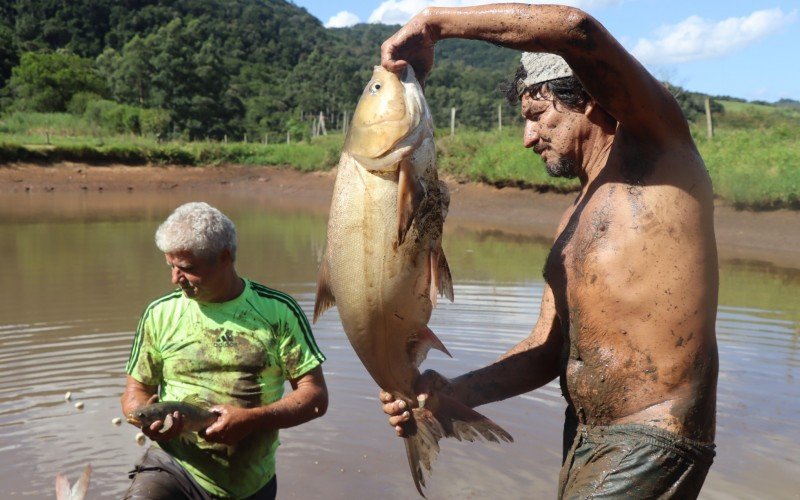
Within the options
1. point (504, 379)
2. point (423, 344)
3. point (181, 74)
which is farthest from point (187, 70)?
point (423, 344)

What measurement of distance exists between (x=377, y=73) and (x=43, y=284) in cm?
1122

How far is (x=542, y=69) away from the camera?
2.98m

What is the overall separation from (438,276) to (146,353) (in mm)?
1579

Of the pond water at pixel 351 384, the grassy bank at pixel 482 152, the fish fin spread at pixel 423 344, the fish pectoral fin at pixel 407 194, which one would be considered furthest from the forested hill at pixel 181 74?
the fish pectoral fin at pixel 407 194

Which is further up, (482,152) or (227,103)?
(227,103)

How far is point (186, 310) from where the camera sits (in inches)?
143

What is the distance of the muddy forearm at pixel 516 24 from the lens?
7.75 ft

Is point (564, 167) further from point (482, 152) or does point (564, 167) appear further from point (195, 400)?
point (482, 152)

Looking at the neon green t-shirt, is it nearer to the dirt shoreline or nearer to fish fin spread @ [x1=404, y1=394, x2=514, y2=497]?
fish fin spread @ [x1=404, y1=394, x2=514, y2=497]

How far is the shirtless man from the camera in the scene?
2434 mm

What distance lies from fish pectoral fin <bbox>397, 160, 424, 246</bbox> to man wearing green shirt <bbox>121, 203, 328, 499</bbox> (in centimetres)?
133

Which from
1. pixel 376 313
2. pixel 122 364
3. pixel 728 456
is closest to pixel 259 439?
pixel 376 313

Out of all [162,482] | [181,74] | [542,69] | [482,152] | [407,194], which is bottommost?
[482,152]

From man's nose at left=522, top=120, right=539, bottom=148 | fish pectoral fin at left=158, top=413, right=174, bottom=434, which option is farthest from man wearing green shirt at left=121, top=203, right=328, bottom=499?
man's nose at left=522, top=120, right=539, bottom=148
